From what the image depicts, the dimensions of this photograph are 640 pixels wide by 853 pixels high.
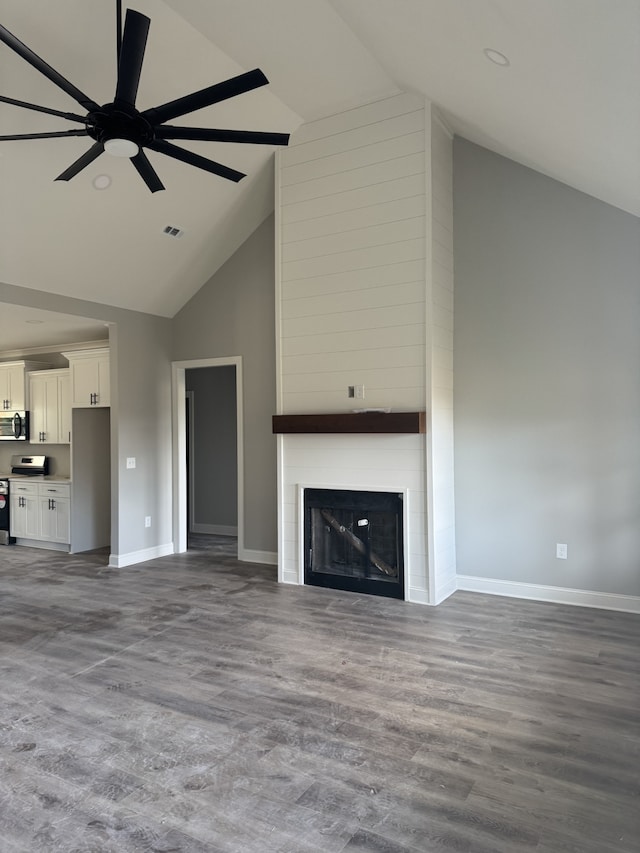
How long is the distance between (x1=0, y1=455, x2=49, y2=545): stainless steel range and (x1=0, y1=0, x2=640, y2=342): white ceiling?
122 inches

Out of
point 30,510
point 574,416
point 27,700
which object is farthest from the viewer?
point 30,510

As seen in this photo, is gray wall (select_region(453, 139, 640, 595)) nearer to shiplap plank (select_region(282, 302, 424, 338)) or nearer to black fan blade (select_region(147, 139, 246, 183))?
shiplap plank (select_region(282, 302, 424, 338))

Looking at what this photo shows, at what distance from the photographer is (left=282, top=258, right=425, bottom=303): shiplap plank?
191 inches

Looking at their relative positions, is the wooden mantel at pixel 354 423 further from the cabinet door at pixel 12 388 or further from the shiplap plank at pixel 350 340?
the cabinet door at pixel 12 388

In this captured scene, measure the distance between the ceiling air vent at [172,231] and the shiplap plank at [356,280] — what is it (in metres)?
1.22

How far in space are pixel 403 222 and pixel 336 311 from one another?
36.2 inches

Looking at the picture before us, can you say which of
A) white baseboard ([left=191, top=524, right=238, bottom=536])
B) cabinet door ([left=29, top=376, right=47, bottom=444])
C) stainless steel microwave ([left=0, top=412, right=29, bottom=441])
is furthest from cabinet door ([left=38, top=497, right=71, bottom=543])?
white baseboard ([left=191, top=524, right=238, bottom=536])

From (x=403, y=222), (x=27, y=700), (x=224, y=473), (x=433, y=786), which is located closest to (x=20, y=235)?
(x=403, y=222)

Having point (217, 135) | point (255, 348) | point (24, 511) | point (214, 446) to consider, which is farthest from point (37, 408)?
point (217, 135)

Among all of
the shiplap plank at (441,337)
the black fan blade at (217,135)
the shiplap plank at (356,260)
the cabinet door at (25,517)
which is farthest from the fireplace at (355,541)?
the cabinet door at (25,517)

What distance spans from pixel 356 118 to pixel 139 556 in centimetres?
485

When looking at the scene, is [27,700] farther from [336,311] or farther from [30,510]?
[30,510]

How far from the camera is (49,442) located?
25.6 ft

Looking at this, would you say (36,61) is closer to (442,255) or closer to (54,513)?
(442,255)
